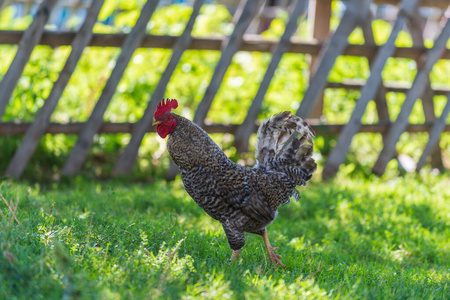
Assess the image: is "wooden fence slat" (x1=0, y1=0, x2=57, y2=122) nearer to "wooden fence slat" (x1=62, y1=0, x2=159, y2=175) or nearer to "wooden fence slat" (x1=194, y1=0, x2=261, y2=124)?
"wooden fence slat" (x1=62, y1=0, x2=159, y2=175)

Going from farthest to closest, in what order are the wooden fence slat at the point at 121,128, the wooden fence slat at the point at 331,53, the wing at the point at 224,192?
the wooden fence slat at the point at 331,53 < the wooden fence slat at the point at 121,128 < the wing at the point at 224,192

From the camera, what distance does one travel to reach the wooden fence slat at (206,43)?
6.11 m

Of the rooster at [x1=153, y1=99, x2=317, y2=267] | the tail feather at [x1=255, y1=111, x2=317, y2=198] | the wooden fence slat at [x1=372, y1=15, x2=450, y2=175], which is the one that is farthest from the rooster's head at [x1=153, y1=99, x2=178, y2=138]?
the wooden fence slat at [x1=372, y1=15, x2=450, y2=175]

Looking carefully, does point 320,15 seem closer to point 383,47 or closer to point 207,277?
point 383,47

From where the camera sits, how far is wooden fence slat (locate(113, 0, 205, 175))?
675cm

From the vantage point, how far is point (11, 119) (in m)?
7.00

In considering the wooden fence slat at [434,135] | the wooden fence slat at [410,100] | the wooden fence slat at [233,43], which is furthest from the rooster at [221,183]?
the wooden fence slat at [434,135]

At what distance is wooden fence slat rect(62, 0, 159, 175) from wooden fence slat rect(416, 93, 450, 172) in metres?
4.53

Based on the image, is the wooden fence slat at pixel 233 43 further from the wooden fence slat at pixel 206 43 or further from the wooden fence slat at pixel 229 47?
the wooden fence slat at pixel 206 43

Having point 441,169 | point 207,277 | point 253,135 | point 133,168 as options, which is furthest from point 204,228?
point 441,169

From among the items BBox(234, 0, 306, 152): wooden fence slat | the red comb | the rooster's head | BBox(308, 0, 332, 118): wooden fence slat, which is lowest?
the rooster's head

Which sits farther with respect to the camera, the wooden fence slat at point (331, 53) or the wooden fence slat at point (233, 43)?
the wooden fence slat at point (331, 53)

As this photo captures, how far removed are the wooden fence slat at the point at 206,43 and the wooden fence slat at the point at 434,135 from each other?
0.84 metres

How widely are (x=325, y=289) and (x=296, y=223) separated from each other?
2054mm
